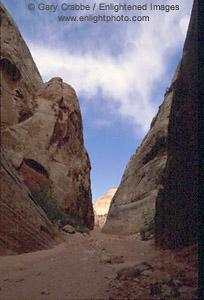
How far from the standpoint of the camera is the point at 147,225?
8.72 meters

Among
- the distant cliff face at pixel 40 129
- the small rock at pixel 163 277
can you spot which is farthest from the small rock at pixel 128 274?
the distant cliff face at pixel 40 129

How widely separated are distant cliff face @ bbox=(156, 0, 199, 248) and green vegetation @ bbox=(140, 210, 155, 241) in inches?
131

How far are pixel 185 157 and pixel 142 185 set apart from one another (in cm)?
932

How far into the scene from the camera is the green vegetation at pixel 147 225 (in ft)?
24.7

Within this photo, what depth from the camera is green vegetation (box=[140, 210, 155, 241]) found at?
24.7 feet

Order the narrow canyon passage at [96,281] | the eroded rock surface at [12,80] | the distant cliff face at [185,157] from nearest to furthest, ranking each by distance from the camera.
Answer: the narrow canyon passage at [96,281], the distant cliff face at [185,157], the eroded rock surface at [12,80]

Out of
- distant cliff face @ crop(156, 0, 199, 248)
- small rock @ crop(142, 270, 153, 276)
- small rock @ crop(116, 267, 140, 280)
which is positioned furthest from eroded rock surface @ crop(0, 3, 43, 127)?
small rock @ crop(142, 270, 153, 276)

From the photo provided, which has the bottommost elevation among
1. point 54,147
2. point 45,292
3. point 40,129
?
point 45,292

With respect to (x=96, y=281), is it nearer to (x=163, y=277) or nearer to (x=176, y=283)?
(x=163, y=277)

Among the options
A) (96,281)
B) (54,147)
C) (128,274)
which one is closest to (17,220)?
(96,281)

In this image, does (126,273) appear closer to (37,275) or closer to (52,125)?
(37,275)

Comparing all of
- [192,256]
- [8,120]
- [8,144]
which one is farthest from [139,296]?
[8,144]

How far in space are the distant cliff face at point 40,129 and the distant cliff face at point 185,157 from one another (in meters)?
3.57

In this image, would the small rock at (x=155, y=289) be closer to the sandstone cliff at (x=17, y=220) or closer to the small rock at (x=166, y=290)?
the small rock at (x=166, y=290)
